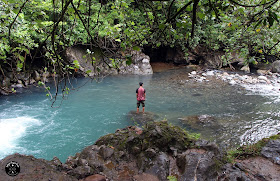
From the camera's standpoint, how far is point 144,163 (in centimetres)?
416

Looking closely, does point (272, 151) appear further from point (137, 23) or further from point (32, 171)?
point (32, 171)

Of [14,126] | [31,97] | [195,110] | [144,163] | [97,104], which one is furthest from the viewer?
[31,97]

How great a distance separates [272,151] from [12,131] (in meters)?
8.88

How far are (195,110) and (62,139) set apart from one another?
6365 mm

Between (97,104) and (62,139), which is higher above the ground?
(97,104)

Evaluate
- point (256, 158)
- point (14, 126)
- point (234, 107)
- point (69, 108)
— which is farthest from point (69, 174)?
point (234, 107)

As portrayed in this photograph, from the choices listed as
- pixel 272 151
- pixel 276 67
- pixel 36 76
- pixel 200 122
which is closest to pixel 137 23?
pixel 272 151

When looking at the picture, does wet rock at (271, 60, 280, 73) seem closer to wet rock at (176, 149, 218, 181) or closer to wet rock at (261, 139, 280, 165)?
wet rock at (261, 139, 280, 165)

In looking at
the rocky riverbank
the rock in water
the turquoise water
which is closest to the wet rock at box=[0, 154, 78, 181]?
the rocky riverbank

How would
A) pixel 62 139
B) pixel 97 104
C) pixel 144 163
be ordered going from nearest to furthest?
pixel 144 163, pixel 62 139, pixel 97 104

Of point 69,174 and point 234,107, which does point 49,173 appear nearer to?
point 69,174

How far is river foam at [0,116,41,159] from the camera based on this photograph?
671 cm

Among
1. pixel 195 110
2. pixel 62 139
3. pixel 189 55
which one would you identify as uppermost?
pixel 189 55

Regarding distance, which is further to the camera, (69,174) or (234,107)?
(234,107)
